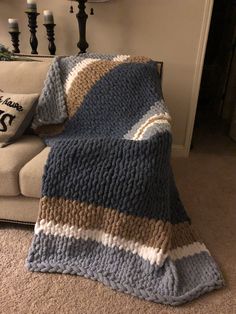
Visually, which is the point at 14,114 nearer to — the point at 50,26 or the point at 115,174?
the point at 115,174

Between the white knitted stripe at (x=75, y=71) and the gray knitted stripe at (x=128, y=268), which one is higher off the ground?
the white knitted stripe at (x=75, y=71)

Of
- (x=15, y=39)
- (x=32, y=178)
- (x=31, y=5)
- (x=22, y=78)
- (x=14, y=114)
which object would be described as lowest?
(x=32, y=178)

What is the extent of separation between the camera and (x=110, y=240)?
1245mm

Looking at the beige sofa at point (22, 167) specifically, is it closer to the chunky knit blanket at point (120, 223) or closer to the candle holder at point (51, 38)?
the chunky knit blanket at point (120, 223)

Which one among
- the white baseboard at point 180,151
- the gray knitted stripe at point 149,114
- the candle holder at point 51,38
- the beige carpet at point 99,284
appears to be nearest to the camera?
the beige carpet at point 99,284

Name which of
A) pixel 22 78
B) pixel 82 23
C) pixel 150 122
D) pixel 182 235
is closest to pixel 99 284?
pixel 182 235

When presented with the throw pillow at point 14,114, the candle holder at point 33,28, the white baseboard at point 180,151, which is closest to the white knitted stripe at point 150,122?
the throw pillow at point 14,114

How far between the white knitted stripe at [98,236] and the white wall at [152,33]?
140cm

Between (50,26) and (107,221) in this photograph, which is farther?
(50,26)

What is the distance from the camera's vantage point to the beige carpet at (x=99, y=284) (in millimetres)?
1115

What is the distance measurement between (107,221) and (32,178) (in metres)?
0.39

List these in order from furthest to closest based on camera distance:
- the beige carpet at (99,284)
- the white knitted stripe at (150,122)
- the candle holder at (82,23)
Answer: the candle holder at (82,23)
the white knitted stripe at (150,122)
the beige carpet at (99,284)

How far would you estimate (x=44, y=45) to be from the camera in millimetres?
2328

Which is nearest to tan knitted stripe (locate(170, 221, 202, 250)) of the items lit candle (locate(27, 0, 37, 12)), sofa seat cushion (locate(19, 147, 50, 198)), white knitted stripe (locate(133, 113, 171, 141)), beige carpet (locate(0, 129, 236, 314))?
beige carpet (locate(0, 129, 236, 314))
